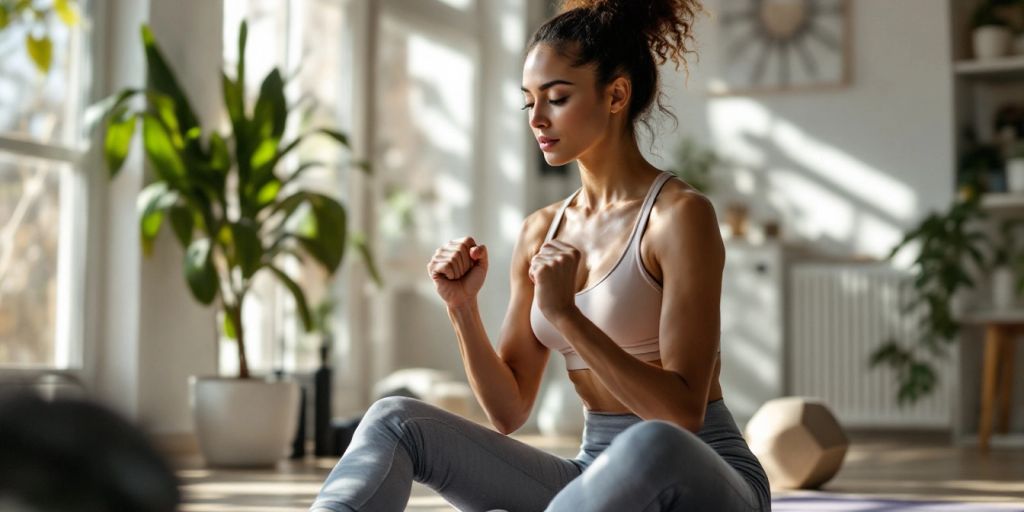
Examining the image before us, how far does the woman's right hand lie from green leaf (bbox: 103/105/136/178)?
261cm

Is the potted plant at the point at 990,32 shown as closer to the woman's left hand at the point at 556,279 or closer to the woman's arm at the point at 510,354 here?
the woman's arm at the point at 510,354

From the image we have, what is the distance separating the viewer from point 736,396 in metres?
6.28

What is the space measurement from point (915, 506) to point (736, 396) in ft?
12.0

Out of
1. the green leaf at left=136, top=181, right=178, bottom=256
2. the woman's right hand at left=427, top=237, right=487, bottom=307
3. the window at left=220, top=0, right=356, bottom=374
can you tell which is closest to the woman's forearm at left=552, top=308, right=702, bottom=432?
the woman's right hand at left=427, top=237, right=487, bottom=307

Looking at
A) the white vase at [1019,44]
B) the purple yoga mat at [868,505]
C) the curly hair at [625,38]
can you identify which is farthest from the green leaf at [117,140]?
the white vase at [1019,44]

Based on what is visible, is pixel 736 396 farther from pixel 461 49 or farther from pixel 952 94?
pixel 461 49

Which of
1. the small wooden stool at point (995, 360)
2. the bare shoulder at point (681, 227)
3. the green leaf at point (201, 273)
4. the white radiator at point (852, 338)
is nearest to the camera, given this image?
the bare shoulder at point (681, 227)

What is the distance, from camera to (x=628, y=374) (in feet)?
5.26

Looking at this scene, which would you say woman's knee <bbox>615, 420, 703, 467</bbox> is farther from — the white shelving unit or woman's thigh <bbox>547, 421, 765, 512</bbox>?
the white shelving unit

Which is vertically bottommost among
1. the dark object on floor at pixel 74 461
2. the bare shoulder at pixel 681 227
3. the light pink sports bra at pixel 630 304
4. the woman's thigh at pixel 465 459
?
the woman's thigh at pixel 465 459

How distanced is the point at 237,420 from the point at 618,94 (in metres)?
2.60

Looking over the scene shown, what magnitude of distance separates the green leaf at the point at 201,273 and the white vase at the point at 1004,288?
3.51 meters

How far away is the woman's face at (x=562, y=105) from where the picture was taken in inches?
72.1

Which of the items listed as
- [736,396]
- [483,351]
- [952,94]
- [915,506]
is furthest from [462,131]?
[483,351]
